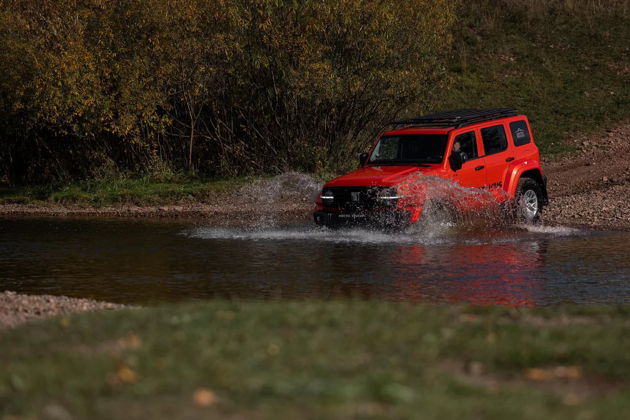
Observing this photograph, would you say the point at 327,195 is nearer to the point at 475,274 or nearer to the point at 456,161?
the point at 456,161

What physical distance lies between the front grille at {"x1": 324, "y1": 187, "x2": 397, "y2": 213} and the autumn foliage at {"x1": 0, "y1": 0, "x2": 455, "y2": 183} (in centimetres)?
885

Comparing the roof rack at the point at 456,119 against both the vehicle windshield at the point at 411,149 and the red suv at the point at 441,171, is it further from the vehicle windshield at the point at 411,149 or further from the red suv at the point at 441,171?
the vehicle windshield at the point at 411,149

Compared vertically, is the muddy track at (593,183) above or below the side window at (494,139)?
below

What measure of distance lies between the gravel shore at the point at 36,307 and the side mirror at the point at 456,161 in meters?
7.88

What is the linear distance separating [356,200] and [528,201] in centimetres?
376

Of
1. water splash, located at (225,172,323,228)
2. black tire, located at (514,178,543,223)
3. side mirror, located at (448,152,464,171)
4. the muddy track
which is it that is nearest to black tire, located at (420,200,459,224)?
side mirror, located at (448,152,464,171)

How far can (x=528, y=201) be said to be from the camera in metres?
18.5

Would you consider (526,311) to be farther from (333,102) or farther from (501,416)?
(333,102)

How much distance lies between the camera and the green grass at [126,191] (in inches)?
987

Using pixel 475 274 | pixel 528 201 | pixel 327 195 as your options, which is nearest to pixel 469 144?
pixel 528 201

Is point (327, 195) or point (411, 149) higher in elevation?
point (411, 149)

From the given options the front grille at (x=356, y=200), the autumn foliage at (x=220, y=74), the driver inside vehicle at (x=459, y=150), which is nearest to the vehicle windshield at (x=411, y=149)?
the driver inside vehicle at (x=459, y=150)

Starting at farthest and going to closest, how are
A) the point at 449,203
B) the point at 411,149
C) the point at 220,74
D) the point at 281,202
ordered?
the point at 220,74 → the point at 281,202 → the point at 411,149 → the point at 449,203

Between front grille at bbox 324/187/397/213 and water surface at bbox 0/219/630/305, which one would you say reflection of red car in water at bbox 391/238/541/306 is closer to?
water surface at bbox 0/219/630/305
